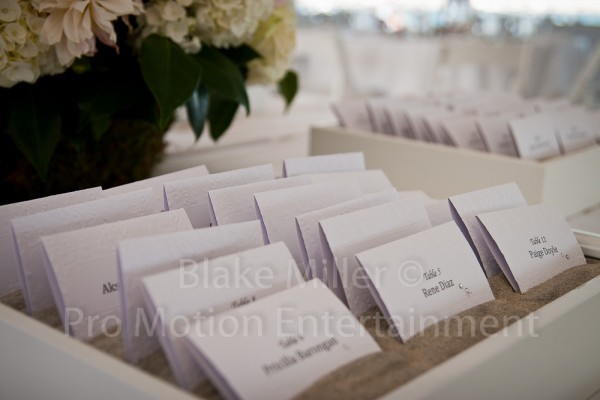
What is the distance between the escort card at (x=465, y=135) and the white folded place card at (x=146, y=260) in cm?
86

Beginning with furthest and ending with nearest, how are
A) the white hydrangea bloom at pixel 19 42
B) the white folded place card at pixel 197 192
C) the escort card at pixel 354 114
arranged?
1. the escort card at pixel 354 114
2. the white hydrangea bloom at pixel 19 42
3. the white folded place card at pixel 197 192

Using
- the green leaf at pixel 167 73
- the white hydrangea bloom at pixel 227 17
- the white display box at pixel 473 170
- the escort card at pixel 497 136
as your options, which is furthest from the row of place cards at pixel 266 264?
the escort card at pixel 497 136

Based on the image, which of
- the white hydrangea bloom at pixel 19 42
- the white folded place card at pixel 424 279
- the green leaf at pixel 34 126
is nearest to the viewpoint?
the white folded place card at pixel 424 279

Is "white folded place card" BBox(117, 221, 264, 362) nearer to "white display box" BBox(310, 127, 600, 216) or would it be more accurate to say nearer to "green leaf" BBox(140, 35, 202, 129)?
"green leaf" BBox(140, 35, 202, 129)

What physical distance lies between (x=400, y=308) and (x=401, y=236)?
105 mm

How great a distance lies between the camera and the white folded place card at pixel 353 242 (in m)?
0.62

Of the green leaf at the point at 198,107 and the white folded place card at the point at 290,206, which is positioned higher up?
the green leaf at the point at 198,107

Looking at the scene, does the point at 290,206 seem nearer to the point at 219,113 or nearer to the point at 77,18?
the point at 77,18

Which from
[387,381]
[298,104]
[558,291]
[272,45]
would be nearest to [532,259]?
[558,291]

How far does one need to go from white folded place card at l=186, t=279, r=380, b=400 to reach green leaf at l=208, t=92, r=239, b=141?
26.5 inches

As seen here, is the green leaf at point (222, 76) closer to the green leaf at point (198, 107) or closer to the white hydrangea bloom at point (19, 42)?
the green leaf at point (198, 107)

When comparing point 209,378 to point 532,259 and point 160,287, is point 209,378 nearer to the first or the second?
point 160,287

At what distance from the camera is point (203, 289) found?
0.54 m

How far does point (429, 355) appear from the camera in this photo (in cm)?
56
